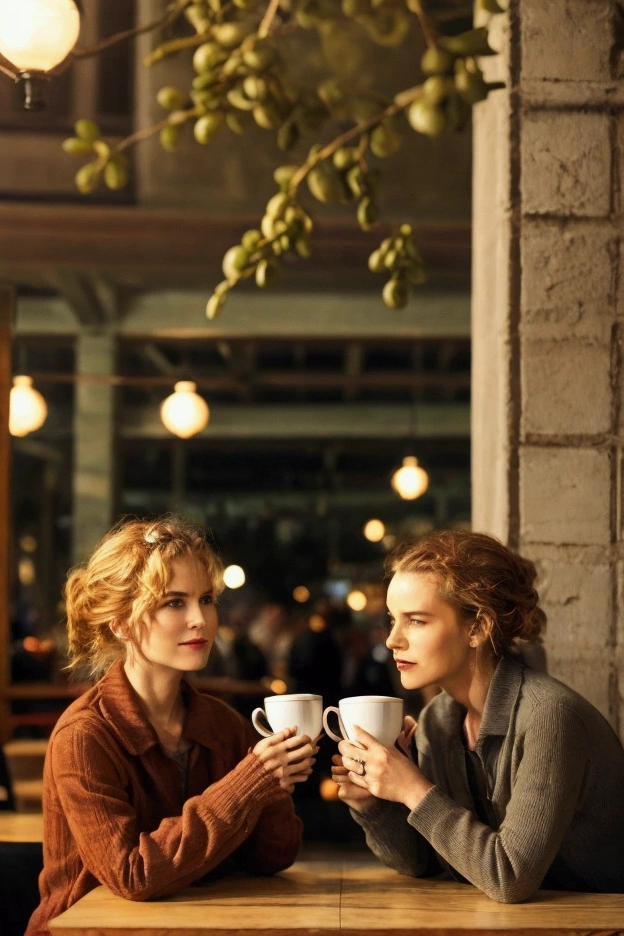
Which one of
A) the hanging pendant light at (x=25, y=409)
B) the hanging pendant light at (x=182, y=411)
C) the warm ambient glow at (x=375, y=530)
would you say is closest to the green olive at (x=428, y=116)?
the hanging pendant light at (x=25, y=409)

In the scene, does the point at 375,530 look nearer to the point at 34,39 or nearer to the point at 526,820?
the point at 34,39

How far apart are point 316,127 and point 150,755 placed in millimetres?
1027

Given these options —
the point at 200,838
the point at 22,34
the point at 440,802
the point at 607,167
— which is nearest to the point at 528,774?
the point at 440,802

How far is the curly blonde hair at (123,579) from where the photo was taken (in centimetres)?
193

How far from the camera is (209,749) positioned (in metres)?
2.01

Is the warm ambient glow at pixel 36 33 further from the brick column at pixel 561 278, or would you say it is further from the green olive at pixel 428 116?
the green olive at pixel 428 116

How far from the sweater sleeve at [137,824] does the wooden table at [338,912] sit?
4cm

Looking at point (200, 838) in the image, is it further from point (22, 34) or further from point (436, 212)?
point (436, 212)

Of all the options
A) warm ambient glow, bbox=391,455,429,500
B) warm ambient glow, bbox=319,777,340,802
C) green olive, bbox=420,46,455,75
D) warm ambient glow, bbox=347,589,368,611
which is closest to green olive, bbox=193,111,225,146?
green olive, bbox=420,46,455,75

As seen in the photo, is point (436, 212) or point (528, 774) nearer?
point (528, 774)

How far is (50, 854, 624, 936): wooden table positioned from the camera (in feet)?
5.19

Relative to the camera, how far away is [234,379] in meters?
8.55

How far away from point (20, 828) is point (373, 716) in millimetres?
1049

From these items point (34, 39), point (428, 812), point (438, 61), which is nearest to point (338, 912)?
point (428, 812)
